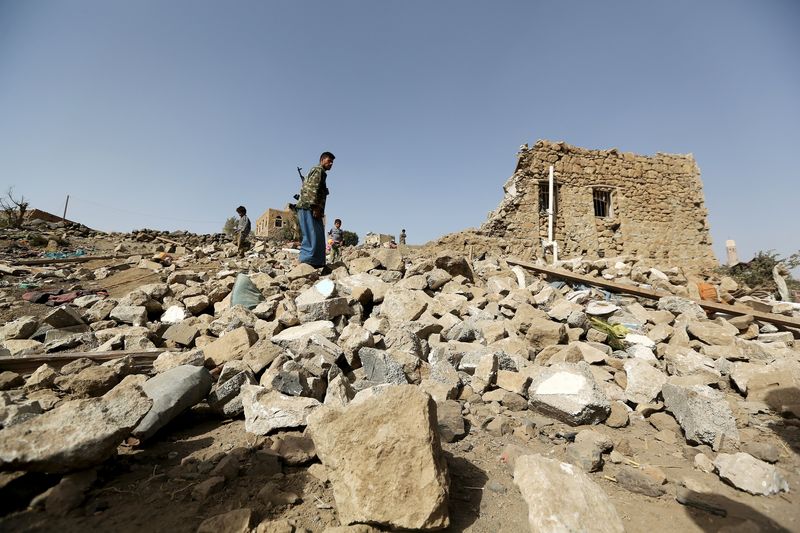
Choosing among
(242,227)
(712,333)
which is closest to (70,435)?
(712,333)

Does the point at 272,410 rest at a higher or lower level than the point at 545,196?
lower

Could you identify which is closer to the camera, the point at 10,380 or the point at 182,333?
the point at 10,380

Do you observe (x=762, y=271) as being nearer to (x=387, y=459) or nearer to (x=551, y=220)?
(x=551, y=220)

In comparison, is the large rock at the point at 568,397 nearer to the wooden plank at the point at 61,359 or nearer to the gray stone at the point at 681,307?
the gray stone at the point at 681,307

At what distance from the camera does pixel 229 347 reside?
2.76 meters

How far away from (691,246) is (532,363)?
1048 cm

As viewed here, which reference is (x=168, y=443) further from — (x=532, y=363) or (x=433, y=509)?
(x=532, y=363)

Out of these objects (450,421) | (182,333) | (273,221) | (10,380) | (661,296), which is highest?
(273,221)

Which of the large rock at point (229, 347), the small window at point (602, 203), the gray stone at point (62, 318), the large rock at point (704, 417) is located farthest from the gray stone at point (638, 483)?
the small window at point (602, 203)

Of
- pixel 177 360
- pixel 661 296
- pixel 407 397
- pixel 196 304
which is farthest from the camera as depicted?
pixel 661 296

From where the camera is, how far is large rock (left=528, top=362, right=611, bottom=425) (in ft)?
6.94

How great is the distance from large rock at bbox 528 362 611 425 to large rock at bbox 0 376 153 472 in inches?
89.1

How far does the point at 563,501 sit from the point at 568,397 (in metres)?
0.93

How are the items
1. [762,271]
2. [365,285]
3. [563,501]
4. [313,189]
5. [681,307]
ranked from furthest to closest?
1. [762,271]
2. [313,189]
3. [681,307]
4. [365,285]
5. [563,501]
